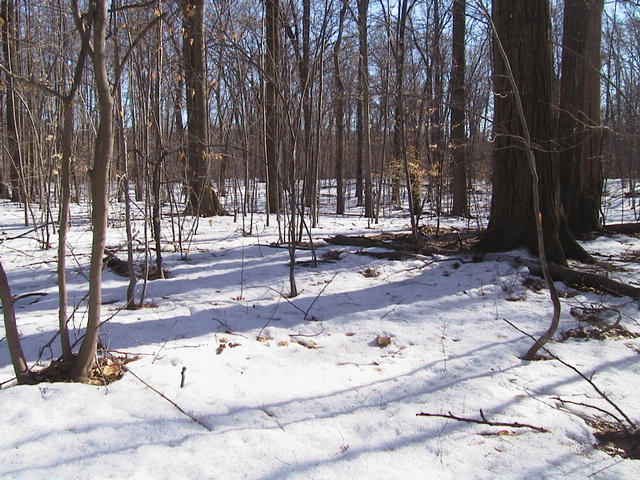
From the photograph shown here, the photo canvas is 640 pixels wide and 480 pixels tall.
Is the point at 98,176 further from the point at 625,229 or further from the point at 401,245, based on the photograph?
the point at 625,229

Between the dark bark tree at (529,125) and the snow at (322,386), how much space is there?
697 millimetres

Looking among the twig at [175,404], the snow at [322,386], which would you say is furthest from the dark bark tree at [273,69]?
the twig at [175,404]

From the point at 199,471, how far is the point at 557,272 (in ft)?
13.1

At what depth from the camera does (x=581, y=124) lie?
21.2 ft

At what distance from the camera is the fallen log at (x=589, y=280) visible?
383 centimetres

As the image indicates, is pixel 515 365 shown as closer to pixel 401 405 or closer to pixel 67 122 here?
pixel 401 405

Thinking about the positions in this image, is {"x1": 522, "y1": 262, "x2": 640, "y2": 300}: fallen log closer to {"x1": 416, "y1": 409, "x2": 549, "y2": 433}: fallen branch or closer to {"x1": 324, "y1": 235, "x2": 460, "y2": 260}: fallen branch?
{"x1": 324, "y1": 235, "x2": 460, "y2": 260}: fallen branch

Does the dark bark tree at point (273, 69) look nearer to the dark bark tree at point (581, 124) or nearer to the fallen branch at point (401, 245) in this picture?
the fallen branch at point (401, 245)

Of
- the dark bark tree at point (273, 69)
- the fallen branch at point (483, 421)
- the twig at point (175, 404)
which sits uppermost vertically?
the dark bark tree at point (273, 69)

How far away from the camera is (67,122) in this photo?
226 cm

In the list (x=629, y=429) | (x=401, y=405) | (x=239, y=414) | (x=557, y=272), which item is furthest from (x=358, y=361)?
(x=557, y=272)

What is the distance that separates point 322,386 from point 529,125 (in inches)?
157

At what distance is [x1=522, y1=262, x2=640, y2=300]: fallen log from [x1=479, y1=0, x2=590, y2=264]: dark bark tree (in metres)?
0.35

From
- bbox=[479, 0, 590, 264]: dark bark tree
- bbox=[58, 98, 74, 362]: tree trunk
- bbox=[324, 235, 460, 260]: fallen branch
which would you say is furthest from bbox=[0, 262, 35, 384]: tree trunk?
bbox=[479, 0, 590, 264]: dark bark tree
